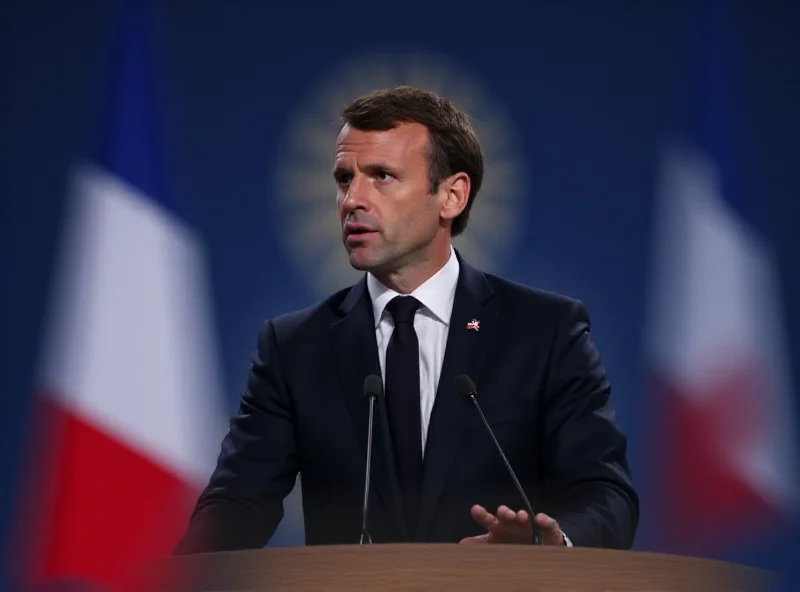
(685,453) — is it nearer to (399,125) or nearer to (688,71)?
(688,71)

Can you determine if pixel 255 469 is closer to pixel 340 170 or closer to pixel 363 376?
pixel 363 376

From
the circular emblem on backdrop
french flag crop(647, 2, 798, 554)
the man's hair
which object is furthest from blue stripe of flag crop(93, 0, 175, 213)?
french flag crop(647, 2, 798, 554)

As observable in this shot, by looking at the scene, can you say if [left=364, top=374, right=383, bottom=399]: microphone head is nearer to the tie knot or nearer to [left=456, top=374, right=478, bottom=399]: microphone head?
[left=456, top=374, right=478, bottom=399]: microphone head

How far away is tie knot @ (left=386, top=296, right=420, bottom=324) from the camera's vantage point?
2.47m

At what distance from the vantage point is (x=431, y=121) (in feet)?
8.45

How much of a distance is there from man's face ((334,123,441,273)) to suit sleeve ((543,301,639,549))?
14.9 inches

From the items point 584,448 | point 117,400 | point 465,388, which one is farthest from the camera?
point 117,400

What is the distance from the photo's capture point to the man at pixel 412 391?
228cm

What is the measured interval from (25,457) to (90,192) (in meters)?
0.89

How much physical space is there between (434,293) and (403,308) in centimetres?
9

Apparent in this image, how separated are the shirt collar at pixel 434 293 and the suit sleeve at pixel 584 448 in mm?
256

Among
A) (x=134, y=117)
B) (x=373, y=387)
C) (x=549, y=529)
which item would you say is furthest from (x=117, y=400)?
(x=549, y=529)

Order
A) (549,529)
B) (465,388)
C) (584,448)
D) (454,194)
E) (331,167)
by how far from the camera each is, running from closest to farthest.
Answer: (549,529) < (465,388) < (584,448) < (454,194) < (331,167)

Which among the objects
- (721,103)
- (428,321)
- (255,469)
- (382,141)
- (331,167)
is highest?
(721,103)
